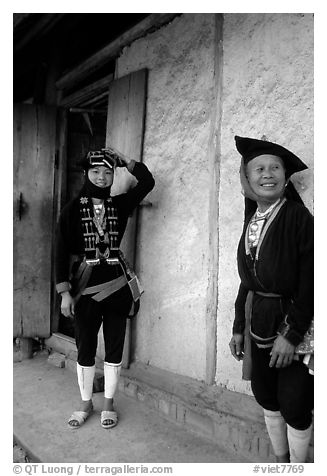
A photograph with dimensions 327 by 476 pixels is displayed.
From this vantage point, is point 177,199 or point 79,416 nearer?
point 79,416

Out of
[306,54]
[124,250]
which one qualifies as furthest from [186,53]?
[124,250]

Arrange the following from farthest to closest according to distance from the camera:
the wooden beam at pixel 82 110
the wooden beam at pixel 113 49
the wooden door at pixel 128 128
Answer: the wooden beam at pixel 82 110 < the wooden door at pixel 128 128 < the wooden beam at pixel 113 49

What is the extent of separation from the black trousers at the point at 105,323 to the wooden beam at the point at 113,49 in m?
2.32

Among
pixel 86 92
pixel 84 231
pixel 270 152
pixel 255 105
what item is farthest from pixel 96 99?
pixel 270 152

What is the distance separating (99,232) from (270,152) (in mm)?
1384

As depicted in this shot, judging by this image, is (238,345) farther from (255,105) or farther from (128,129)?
(128,129)

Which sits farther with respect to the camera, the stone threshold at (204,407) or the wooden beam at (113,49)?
the wooden beam at (113,49)

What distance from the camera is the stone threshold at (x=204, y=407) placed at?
243 cm

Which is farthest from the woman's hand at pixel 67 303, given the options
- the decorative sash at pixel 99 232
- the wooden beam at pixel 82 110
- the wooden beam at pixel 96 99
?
the wooden beam at pixel 82 110

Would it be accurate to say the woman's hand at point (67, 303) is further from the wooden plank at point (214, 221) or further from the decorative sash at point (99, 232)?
the wooden plank at point (214, 221)

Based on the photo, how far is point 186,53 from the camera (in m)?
3.13

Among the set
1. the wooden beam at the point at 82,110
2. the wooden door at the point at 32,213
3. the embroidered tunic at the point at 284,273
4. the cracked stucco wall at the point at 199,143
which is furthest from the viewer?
the wooden beam at the point at 82,110

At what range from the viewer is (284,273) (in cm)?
188

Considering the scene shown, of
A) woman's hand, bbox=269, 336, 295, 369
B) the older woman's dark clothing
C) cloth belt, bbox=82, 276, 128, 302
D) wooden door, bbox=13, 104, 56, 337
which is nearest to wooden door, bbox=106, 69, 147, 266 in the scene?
cloth belt, bbox=82, 276, 128, 302
